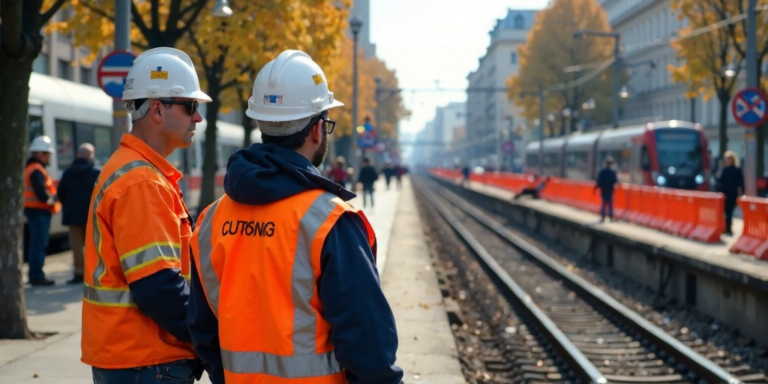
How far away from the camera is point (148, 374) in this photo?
3.42 m

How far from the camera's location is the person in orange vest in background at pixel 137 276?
3.34 m

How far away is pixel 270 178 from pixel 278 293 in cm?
34

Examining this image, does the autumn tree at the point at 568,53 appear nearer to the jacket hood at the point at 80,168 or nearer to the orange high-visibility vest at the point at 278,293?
the jacket hood at the point at 80,168

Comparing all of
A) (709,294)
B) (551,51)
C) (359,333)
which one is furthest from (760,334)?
(551,51)

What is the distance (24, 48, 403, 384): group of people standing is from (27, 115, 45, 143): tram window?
1367 centimetres

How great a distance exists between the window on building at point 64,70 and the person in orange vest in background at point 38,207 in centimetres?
2206

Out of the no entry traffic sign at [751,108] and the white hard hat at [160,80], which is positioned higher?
the no entry traffic sign at [751,108]

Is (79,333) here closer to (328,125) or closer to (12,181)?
(12,181)

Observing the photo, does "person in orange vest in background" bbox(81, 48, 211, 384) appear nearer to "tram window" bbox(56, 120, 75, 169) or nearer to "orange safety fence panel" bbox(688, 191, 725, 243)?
"tram window" bbox(56, 120, 75, 169)

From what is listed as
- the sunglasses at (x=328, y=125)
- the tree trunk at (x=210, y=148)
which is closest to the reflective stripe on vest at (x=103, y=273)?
the sunglasses at (x=328, y=125)

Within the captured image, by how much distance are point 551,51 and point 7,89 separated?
59.9m

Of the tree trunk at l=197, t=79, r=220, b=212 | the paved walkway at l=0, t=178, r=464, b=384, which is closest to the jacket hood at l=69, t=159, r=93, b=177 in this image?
the paved walkway at l=0, t=178, r=464, b=384

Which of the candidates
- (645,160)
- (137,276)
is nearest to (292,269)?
(137,276)

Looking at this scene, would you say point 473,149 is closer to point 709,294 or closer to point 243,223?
point 709,294
